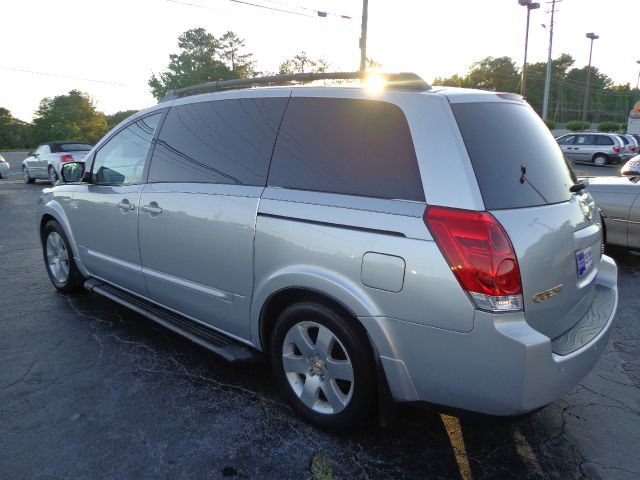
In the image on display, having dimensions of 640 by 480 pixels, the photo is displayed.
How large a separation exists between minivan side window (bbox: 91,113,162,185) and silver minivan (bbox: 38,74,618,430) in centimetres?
40

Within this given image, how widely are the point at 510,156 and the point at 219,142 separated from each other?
1.81m

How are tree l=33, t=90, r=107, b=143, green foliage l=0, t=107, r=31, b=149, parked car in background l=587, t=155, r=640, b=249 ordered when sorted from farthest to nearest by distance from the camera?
green foliage l=0, t=107, r=31, b=149
tree l=33, t=90, r=107, b=143
parked car in background l=587, t=155, r=640, b=249

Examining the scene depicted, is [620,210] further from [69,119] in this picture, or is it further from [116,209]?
[69,119]

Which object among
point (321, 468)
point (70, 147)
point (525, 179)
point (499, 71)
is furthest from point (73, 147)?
point (499, 71)

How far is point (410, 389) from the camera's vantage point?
230 centimetres

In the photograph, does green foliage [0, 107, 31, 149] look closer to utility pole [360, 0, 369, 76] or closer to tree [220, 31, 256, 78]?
tree [220, 31, 256, 78]

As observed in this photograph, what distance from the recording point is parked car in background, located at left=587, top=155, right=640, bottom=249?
5.83 m

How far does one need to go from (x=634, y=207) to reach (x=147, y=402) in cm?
576

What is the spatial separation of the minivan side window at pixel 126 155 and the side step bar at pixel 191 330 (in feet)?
3.06

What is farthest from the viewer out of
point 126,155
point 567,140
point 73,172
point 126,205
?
point 567,140

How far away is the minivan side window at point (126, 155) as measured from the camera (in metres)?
3.82

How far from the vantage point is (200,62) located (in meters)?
68.8

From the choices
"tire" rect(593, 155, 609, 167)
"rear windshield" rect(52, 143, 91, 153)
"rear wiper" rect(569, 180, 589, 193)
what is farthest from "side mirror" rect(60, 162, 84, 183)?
"tire" rect(593, 155, 609, 167)

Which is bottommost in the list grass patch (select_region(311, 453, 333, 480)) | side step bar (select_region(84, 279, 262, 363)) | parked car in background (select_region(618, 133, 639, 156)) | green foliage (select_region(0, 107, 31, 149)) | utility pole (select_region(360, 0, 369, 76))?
grass patch (select_region(311, 453, 333, 480))
